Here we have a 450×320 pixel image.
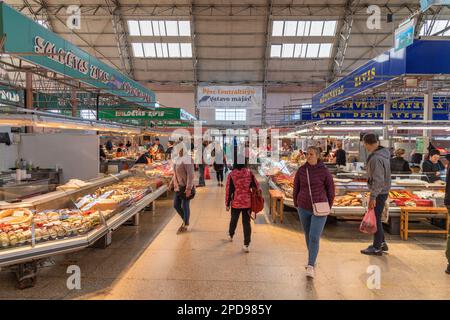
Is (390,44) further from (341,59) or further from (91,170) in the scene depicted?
(91,170)

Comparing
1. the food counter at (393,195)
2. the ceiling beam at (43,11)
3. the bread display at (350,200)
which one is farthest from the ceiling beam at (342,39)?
the ceiling beam at (43,11)

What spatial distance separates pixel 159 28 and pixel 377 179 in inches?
789

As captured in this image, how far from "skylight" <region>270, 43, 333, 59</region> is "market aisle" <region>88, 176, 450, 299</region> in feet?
61.1

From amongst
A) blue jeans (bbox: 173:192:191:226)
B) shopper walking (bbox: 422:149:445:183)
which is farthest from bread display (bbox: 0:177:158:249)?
shopper walking (bbox: 422:149:445:183)

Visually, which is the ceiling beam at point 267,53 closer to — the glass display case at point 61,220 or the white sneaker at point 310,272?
the glass display case at point 61,220

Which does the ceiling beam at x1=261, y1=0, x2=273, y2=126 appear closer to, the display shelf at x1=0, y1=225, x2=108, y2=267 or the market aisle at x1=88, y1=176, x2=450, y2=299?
the market aisle at x1=88, y1=176, x2=450, y2=299

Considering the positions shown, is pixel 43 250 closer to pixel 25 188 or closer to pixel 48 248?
pixel 48 248

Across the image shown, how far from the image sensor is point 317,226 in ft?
13.8

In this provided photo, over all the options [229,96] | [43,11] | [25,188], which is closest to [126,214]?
[25,188]

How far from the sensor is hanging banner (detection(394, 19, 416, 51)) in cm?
527

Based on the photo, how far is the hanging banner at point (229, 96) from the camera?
2502 centimetres

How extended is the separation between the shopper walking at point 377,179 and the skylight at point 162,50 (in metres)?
19.7
